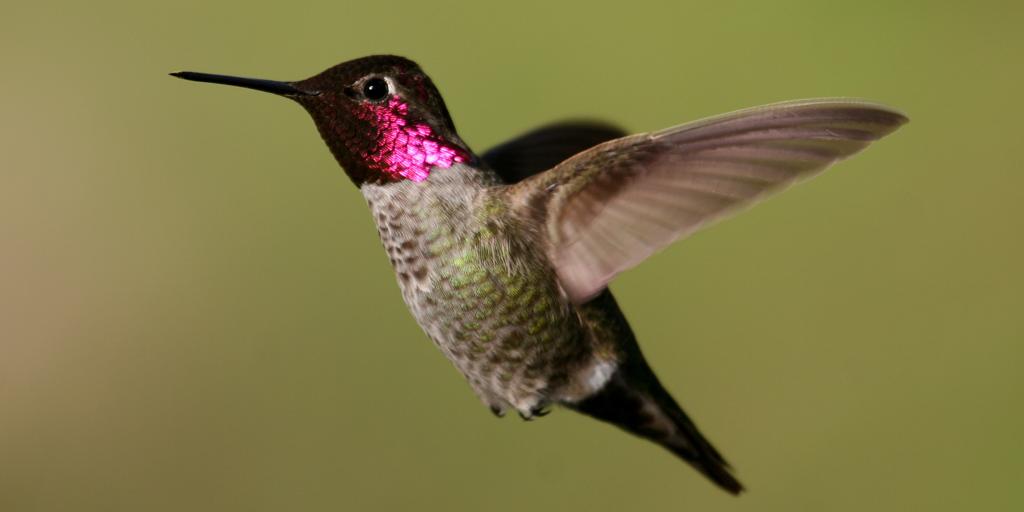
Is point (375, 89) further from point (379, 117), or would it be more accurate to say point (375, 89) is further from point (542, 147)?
point (542, 147)

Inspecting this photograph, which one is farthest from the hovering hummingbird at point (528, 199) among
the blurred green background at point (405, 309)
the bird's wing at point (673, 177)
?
the blurred green background at point (405, 309)

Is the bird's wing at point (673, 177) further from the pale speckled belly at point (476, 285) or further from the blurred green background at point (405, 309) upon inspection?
the blurred green background at point (405, 309)

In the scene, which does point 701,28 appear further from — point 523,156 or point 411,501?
point 523,156

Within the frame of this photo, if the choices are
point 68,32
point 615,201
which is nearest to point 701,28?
point 68,32

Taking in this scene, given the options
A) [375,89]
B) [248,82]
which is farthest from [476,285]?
[248,82]

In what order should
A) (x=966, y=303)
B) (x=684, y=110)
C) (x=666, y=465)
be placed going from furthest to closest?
(x=684, y=110), (x=966, y=303), (x=666, y=465)
